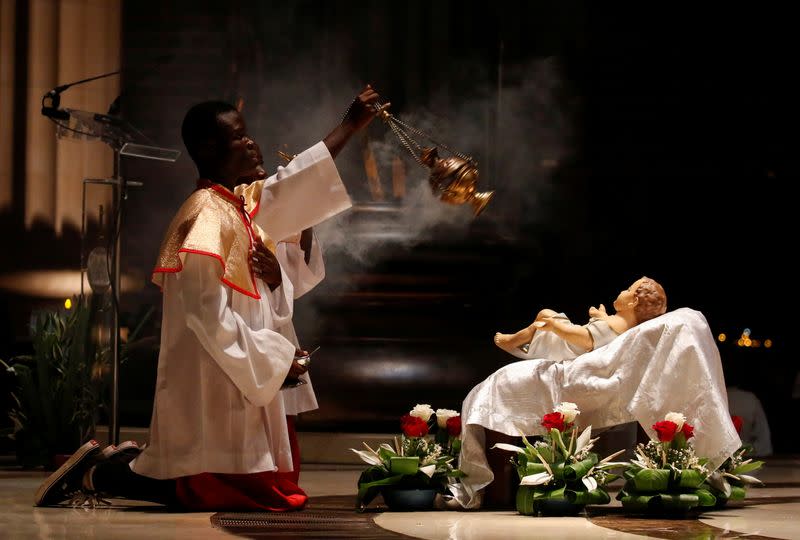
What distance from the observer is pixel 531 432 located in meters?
5.41

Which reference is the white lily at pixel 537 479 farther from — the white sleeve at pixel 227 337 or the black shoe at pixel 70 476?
the black shoe at pixel 70 476

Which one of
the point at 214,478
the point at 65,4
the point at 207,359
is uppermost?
the point at 65,4

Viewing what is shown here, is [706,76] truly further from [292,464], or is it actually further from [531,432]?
[292,464]

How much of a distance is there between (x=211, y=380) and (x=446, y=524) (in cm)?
99

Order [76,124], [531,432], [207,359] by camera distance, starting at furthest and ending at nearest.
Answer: [76,124] < [531,432] < [207,359]

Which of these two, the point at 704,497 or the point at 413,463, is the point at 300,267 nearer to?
the point at 413,463

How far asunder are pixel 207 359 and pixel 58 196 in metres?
3.86

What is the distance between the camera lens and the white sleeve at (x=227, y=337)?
4.77 metres

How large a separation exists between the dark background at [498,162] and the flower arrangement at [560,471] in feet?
10.6

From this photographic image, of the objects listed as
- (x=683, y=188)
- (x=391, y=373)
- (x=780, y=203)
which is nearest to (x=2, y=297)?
(x=391, y=373)

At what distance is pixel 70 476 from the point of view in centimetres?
503

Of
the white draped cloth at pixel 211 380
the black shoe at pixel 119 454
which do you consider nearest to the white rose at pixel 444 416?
the white draped cloth at pixel 211 380

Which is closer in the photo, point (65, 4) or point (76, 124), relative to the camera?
point (76, 124)

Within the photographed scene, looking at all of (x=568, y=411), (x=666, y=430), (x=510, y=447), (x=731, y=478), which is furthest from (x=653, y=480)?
(x=731, y=478)
